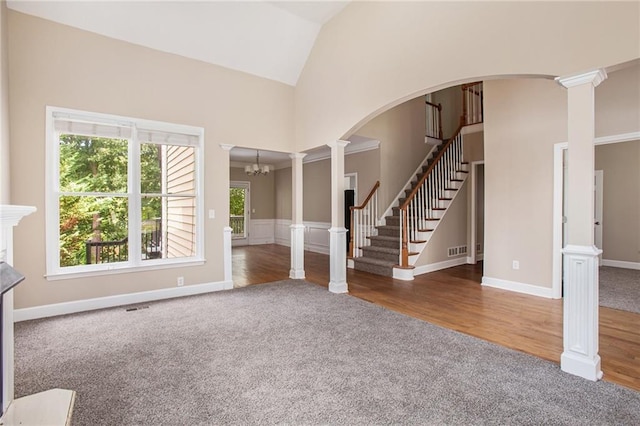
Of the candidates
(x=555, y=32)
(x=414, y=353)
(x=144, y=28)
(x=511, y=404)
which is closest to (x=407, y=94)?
(x=555, y=32)

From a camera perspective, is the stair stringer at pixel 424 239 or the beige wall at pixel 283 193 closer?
the stair stringer at pixel 424 239

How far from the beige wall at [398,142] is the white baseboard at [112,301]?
12.5ft

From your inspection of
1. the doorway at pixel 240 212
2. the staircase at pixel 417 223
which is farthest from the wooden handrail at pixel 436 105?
the doorway at pixel 240 212

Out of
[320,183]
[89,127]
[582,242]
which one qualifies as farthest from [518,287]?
[89,127]

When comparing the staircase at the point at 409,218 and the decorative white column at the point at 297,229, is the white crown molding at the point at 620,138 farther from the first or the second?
the decorative white column at the point at 297,229

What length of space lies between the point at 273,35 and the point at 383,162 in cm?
324

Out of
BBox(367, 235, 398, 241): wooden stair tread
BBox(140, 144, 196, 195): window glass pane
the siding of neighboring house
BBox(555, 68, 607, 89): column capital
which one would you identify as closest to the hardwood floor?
BBox(367, 235, 398, 241): wooden stair tread

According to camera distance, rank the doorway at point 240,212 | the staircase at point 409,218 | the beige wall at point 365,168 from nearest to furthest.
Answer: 1. the staircase at point 409,218
2. the beige wall at point 365,168
3. the doorway at point 240,212

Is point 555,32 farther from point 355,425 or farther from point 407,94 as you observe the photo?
point 355,425

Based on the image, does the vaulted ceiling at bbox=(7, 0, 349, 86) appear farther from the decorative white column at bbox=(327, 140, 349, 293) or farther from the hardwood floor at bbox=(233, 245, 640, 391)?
the hardwood floor at bbox=(233, 245, 640, 391)

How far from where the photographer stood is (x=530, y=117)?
171 inches

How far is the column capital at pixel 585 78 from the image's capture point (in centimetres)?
223

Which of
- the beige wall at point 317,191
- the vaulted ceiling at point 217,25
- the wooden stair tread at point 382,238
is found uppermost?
the vaulted ceiling at point 217,25

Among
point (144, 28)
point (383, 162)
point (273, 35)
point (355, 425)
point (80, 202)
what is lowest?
point (355, 425)
